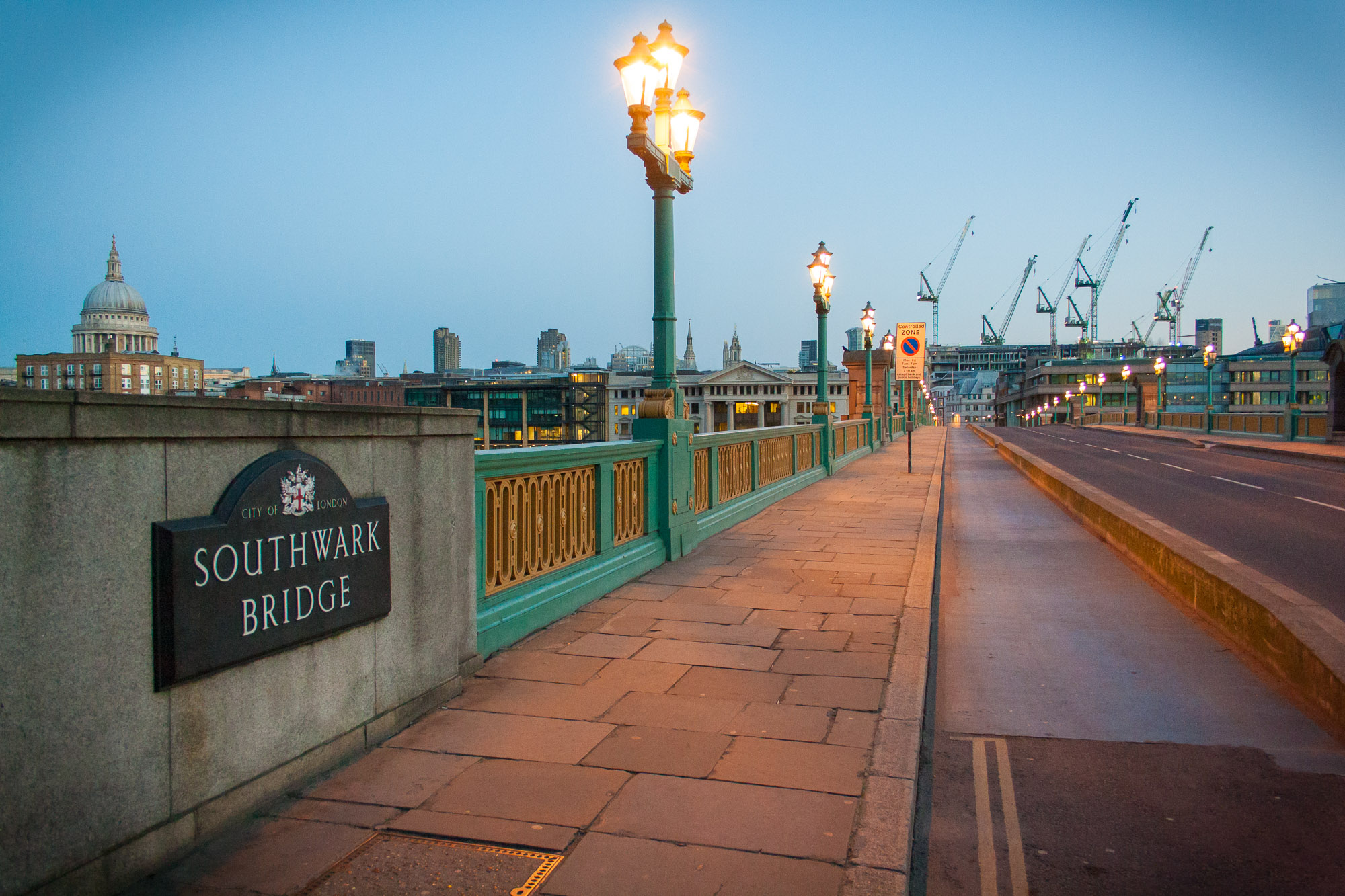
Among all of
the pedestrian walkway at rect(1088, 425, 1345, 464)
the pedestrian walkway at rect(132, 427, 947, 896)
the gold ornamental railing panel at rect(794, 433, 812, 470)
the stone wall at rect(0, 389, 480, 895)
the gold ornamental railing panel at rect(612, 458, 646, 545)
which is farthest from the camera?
the pedestrian walkway at rect(1088, 425, 1345, 464)

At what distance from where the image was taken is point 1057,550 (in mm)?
10734

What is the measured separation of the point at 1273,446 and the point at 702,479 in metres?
30.0

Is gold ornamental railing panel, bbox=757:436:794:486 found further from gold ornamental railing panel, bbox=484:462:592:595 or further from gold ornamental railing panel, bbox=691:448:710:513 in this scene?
gold ornamental railing panel, bbox=484:462:592:595

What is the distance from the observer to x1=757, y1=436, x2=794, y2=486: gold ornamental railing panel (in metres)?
14.4

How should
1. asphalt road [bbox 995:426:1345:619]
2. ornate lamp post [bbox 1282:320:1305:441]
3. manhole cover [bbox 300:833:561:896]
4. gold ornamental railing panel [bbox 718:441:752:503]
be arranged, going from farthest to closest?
ornate lamp post [bbox 1282:320:1305:441] < gold ornamental railing panel [bbox 718:441:752:503] < asphalt road [bbox 995:426:1345:619] < manhole cover [bbox 300:833:561:896]

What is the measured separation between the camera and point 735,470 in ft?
41.5

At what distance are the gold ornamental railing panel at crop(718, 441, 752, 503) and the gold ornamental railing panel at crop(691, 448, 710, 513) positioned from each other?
21.1 inches

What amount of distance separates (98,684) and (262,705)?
73 cm

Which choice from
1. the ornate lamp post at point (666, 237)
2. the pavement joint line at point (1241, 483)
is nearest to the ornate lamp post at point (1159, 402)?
the pavement joint line at point (1241, 483)

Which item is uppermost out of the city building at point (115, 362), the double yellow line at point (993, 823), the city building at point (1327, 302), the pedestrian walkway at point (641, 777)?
the city building at point (1327, 302)

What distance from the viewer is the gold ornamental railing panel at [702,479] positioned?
1058 centimetres

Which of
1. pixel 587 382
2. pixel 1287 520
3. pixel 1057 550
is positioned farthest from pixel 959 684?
pixel 587 382

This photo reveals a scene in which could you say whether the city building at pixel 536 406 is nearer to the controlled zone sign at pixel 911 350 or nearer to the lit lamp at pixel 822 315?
the controlled zone sign at pixel 911 350

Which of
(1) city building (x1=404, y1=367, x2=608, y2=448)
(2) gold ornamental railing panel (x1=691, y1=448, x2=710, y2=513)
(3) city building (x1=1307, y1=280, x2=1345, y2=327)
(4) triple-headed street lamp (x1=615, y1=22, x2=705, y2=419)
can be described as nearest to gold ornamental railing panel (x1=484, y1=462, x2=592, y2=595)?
(4) triple-headed street lamp (x1=615, y1=22, x2=705, y2=419)
